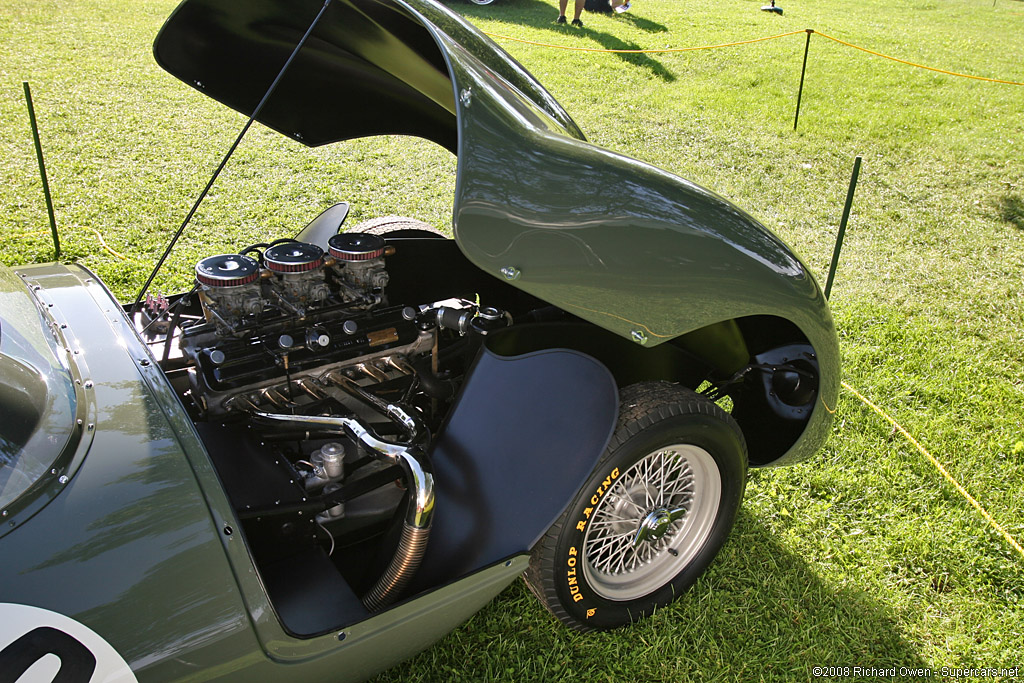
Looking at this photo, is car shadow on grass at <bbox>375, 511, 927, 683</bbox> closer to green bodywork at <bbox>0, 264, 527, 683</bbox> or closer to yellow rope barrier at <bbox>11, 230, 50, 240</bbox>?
green bodywork at <bbox>0, 264, 527, 683</bbox>

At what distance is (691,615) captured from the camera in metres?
2.61

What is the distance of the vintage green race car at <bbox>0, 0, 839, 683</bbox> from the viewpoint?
155 cm

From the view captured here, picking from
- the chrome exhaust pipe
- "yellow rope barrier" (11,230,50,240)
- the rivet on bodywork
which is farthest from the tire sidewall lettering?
"yellow rope barrier" (11,230,50,240)

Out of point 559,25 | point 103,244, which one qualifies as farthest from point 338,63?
point 559,25

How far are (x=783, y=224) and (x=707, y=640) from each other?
4.56 meters

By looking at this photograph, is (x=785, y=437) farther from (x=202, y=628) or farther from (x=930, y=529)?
(x=202, y=628)

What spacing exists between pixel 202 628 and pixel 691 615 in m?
1.68

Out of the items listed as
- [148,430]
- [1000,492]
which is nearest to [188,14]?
[148,430]

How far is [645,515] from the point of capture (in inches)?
95.0

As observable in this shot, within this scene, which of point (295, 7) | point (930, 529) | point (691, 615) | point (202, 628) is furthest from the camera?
point (930, 529)

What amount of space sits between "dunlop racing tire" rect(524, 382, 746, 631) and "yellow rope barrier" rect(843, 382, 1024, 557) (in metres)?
1.35

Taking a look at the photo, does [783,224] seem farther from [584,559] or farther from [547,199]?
[547,199]

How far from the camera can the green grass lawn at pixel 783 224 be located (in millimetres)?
2594

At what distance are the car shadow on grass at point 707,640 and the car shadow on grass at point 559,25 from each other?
9.27 metres
